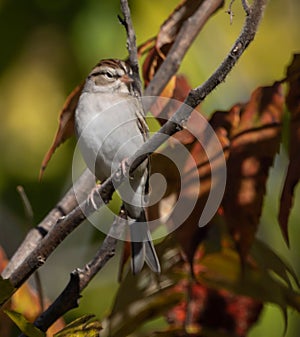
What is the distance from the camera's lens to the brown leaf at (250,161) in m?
0.93

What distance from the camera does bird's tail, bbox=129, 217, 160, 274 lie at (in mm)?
1109

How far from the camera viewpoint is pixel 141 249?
3.92 ft

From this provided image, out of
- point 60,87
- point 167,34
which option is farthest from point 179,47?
point 60,87

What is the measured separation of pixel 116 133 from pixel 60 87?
0.30 meters

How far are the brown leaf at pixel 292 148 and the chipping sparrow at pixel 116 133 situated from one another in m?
0.29

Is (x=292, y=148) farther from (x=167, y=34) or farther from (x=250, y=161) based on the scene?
(x=167, y=34)

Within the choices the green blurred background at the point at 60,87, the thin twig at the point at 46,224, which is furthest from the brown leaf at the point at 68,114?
the green blurred background at the point at 60,87

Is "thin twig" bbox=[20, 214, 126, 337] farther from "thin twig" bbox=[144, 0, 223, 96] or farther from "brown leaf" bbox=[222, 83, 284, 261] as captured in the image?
"thin twig" bbox=[144, 0, 223, 96]

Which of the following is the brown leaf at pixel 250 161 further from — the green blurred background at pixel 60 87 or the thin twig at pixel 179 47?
the green blurred background at pixel 60 87

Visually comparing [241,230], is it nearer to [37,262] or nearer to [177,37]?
[37,262]

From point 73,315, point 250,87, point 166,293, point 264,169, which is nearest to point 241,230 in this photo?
point 264,169

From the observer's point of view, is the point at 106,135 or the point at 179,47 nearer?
the point at 179,47

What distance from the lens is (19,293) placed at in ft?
3.58

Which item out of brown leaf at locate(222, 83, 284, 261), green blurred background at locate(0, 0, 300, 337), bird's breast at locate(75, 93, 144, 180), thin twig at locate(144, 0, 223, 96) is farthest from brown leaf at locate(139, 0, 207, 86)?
green blurred background at locate(0, 0, 300, 337)
